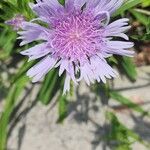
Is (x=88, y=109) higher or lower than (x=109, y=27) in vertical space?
lower

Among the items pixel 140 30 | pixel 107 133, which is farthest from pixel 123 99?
pixel 140 30

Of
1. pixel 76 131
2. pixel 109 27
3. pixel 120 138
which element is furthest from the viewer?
pixel 76 131

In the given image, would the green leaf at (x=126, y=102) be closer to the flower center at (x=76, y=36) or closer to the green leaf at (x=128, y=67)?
the green leaf at (x=128, y=67)

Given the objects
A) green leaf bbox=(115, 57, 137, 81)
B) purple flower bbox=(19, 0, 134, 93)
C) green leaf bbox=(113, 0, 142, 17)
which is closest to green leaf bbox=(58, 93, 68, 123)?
green leaf bbox=(115, 57, 137, 81)

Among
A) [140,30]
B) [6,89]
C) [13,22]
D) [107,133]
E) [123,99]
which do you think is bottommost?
[107,133]

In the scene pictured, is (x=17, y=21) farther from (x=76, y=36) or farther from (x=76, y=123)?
(x=76, y=123)

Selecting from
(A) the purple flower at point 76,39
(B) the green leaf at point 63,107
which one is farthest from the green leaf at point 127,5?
(B) the green leaf at point 63,107

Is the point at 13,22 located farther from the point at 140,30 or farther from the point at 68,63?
the point at 140,30
